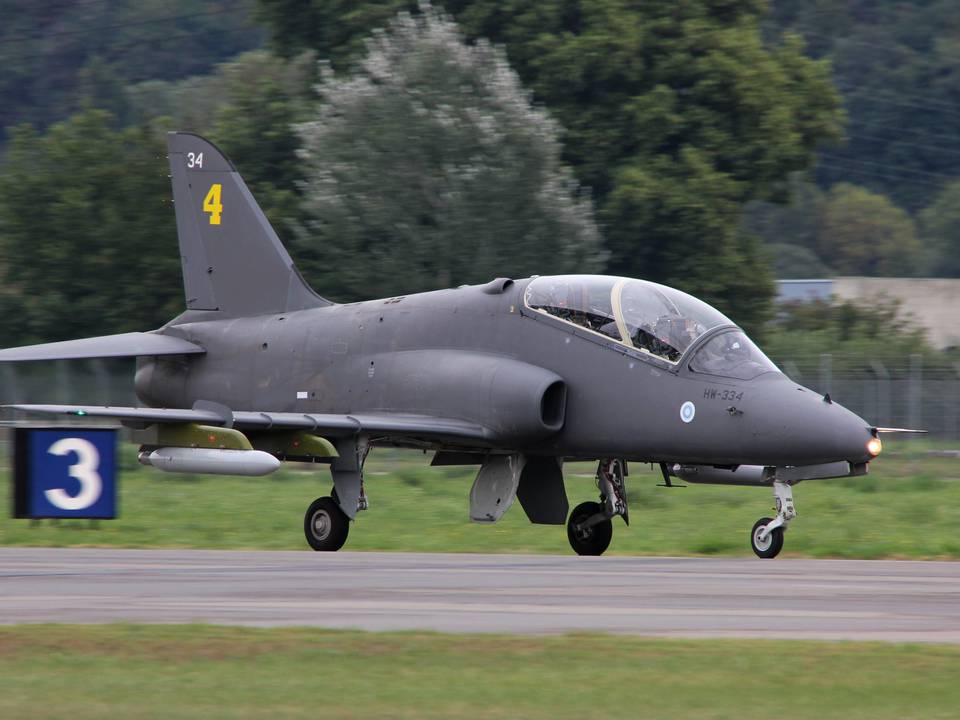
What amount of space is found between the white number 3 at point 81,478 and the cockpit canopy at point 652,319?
4.99m

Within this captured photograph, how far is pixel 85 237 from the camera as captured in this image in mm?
46281

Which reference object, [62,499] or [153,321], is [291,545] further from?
[153,321]

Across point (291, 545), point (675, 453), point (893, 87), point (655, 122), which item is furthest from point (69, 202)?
point (893, 87)

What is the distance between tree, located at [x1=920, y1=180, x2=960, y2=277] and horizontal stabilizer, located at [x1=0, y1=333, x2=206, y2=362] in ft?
287

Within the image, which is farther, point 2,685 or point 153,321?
point 153,321

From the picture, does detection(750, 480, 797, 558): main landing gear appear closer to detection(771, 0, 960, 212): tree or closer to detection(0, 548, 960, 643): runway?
detection(0, 548, 960, 643): runway

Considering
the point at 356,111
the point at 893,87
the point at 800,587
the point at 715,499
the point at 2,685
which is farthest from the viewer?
the point at 893,87

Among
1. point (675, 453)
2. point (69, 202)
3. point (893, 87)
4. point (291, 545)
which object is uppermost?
point (893, 87)

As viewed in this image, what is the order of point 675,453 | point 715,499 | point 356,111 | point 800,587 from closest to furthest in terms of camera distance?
point 800,587, point 675,453, point 715,499, point 356,111

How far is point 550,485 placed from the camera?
18891 mm

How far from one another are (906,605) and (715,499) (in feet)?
51.2

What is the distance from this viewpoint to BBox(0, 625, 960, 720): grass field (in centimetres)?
817

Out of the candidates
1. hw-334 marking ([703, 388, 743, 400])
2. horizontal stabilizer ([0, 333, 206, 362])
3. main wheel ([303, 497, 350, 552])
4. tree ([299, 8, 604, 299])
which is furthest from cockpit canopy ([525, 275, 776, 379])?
tree ([299, 8, 604, 299])

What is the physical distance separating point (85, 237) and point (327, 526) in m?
29.6
